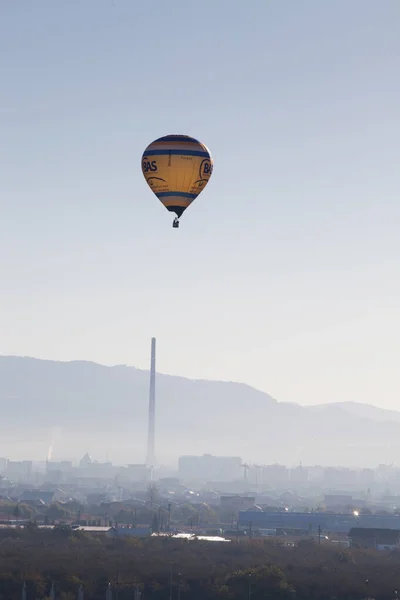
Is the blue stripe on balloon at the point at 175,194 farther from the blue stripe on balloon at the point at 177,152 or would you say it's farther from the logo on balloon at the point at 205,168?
the blue stripe on balloon at the point at 177,152

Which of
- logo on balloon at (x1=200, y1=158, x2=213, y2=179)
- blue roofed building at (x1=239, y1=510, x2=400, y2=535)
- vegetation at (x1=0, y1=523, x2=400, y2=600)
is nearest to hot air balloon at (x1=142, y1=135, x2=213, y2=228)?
logo on balloon at (x1=200, y1=158, x2=213, y2=179)

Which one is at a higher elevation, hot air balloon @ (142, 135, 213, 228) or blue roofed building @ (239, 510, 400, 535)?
hot air balloon @ (142, 135, 213, 228)

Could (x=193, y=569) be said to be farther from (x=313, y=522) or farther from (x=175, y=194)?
(x=313, y=522)

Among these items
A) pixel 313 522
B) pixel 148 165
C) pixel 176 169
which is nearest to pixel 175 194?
pixel 176 169

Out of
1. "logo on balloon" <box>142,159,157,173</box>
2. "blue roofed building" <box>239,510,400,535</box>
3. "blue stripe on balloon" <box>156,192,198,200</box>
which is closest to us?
"blue stripe on balloon" <box>156,192,198,200</box>

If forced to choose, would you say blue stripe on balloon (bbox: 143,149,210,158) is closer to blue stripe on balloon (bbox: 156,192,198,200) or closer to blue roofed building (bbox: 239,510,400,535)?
blue stripe on balloon (bbox: 156,192,198,200)

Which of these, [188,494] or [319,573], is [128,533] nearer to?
[319,573]
